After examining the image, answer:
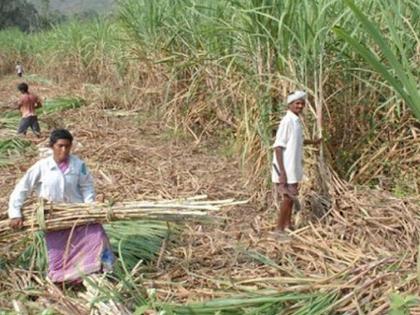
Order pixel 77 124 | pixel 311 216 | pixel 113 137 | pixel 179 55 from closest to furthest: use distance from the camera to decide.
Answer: pixel 311 216, pixel 179 55, pixel 113 137, pixel 77 124

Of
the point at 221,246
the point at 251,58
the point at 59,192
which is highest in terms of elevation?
the point at 251,58

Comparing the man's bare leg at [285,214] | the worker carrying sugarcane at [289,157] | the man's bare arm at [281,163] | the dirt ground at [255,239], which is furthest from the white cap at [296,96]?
the dirt ground at [255,239]

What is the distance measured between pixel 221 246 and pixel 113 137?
158 inches

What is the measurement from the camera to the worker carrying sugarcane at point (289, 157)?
3865mm

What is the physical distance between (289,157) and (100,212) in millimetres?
1370

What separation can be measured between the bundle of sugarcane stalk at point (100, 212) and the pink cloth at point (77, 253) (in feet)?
0.36

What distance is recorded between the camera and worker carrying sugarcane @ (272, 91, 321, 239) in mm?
3865

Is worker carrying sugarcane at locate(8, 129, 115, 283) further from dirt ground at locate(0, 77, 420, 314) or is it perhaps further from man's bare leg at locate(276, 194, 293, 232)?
man's bare leg at locate(276, 194, 293, 232)

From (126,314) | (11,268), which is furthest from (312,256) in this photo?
(11,268)

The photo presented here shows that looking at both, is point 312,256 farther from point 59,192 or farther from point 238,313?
point 59,192

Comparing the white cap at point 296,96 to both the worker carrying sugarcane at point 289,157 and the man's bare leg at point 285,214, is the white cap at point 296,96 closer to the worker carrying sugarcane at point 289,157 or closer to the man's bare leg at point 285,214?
the worker carrying sugarcane at point 289,157

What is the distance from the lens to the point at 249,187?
4977mm

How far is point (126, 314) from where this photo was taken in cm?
272

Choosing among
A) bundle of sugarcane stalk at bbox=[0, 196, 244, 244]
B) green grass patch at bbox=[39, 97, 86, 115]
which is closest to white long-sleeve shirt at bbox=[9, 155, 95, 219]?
bundle of sugarcane stalk at bbox=[0, 196, 244, 244]
